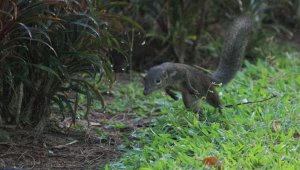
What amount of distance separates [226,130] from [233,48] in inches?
51.0

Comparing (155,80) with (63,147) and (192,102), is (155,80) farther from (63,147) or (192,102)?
(63,147)

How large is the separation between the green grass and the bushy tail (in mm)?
300

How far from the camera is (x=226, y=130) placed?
18.0ft

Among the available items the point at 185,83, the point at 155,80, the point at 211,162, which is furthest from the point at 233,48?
the point at 211,162

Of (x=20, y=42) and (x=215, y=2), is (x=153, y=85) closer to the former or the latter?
(x=20, y=42)

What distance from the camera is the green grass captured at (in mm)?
4602

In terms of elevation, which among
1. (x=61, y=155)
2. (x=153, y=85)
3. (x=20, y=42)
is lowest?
(x=61, y=155)

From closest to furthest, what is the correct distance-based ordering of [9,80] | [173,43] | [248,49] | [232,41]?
[9,80], [232,41], [173,43], [248,49]

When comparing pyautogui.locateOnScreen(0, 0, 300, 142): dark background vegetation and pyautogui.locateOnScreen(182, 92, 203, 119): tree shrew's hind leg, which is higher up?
pyautogui.locateOnScreen(0, 0, 300, 142): dark background vegetation

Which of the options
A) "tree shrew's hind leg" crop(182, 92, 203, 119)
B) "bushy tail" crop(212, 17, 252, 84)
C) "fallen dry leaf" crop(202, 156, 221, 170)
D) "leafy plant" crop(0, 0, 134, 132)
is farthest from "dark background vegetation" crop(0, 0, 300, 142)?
"fallen dry leaf" crop(202, 156, 221, 170)

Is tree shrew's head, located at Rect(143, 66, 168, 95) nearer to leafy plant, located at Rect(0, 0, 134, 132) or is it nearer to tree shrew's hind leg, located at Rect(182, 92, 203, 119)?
tree shrew's hind leg, located at Rect(182, 92, 203, 119)

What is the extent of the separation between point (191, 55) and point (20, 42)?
438 centimetres

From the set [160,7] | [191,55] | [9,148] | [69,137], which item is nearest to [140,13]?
[160,7]

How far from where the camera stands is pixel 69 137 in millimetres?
5594
